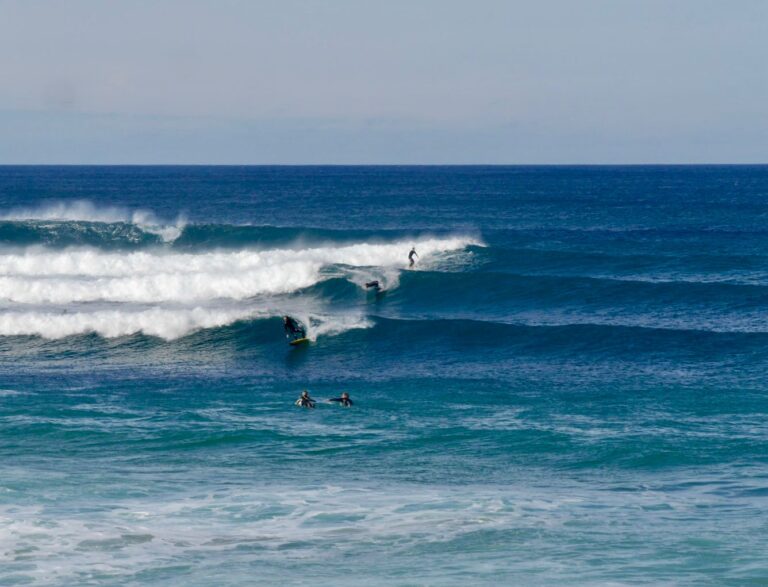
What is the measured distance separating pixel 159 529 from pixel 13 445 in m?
7.49

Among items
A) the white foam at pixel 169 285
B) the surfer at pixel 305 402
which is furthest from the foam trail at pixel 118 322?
the surfer at pixel 305 402

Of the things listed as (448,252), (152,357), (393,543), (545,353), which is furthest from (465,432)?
(448,252)

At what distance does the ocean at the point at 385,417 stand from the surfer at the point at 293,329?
15.8 inches

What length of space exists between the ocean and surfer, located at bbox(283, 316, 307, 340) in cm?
40

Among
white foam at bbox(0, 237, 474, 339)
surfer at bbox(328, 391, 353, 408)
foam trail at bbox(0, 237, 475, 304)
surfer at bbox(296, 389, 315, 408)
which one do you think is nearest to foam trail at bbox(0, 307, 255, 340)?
white foam at bbox(0, 237, 474, 339)

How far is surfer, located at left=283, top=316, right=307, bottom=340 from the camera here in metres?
35.4

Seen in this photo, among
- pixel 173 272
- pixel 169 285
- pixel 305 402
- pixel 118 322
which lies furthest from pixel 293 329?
pixel 173 272

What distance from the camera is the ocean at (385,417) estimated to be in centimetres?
1692

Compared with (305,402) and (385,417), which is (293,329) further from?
(385,417)

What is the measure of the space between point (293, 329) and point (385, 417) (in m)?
10.3

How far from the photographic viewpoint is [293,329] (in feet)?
117

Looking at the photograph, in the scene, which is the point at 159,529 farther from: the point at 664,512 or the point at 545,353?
→ the point at 545,353

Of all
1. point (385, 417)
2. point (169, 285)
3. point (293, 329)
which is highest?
point (169, 285)

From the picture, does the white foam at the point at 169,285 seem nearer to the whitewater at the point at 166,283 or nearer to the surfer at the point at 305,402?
the whitewater at the point at 166,283
